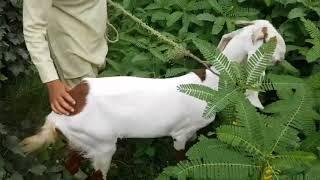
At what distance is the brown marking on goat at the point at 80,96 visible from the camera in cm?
342

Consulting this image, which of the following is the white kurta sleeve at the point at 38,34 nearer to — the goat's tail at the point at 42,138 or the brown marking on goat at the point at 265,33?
the goat's tail at the point at 42,138

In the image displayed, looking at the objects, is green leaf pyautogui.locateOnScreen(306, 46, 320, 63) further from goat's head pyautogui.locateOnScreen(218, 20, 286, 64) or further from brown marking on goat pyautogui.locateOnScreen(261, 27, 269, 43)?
brown marking on goat pyautogui.locateOnScreen(261, 27, 269, 43)

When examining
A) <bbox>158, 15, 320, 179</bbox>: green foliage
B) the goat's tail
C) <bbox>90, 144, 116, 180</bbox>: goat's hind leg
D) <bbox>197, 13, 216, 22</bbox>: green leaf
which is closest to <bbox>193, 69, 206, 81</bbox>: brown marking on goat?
<bbox>158, 15, 320, 179</bbox>: green foliage

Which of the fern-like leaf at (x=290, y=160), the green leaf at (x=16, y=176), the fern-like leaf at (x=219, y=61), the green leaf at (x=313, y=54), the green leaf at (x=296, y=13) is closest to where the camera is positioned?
the fern-like leaf at (x=290, y=160)

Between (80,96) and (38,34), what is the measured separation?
0.40m

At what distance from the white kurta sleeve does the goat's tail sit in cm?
25

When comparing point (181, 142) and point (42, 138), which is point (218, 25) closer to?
point (181, 142)

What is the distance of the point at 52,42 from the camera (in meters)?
3.77

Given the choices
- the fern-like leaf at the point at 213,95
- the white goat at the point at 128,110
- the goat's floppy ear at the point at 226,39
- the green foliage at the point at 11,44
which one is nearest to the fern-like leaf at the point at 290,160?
the fern-like leaf at the point at 213,95

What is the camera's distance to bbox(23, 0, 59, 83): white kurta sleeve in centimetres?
343

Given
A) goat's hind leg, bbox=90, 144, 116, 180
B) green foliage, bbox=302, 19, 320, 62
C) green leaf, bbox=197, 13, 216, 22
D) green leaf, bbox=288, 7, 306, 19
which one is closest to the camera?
goat's hind leg, bbox=90, 144, 116, 180

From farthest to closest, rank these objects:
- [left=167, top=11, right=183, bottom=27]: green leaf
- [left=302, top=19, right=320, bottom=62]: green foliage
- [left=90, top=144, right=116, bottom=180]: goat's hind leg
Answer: [left=167, top=11, right=183, bottom=27]: green leaf < [left=302, top=19, right=320, bottom=62]: green foliage < [left=90, top=144, right=116, bottom=180]: goat's hind leg

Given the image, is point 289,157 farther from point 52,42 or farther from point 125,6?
point 125,6

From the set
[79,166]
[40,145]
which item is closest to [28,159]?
[40,145]
